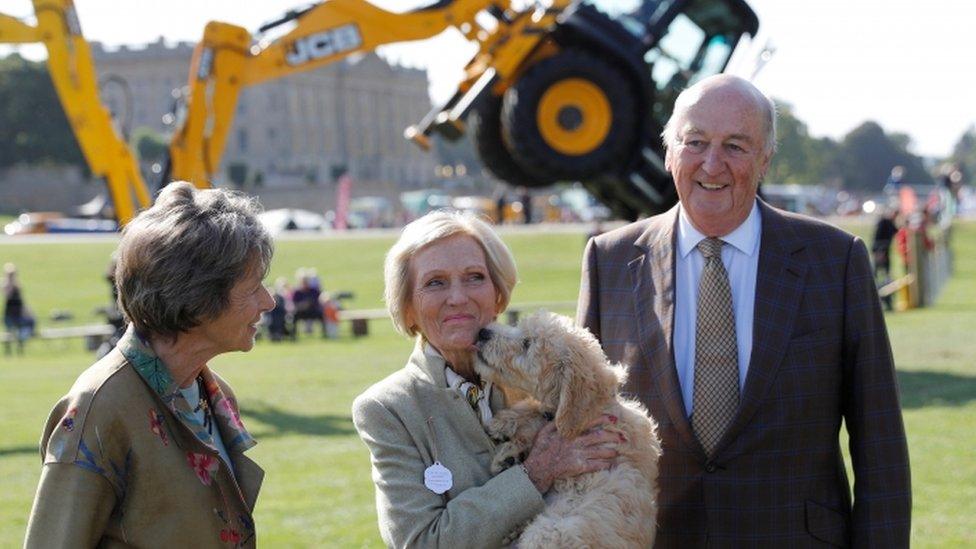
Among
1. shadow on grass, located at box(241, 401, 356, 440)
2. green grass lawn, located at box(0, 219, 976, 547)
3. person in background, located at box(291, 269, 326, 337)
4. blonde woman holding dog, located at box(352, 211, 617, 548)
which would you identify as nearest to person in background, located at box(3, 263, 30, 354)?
green grass lawn, located at box(0, 219, 976, 547)

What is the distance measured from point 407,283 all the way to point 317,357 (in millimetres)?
17011

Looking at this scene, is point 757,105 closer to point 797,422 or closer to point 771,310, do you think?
point 771,310

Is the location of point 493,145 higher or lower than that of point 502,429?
higher

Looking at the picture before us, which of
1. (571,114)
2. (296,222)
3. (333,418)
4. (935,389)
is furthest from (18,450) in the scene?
(296,222)

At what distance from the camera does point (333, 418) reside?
44.5 feet

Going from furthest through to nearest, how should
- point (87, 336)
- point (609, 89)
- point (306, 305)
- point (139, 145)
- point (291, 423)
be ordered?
point (139, 145) < point (306, 305) < point (87, 336) < point (609, 89) < point (291, 423)

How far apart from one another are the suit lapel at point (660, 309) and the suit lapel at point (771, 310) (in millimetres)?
174

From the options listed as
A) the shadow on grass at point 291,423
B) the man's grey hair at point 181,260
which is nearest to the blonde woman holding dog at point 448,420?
the man's grey hair at point 181,260

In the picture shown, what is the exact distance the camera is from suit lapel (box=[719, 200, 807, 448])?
4.00 meters

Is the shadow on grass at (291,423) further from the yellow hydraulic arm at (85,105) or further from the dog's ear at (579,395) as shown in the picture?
the dog's ear at (579,395)

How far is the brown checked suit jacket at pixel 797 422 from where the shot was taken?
4.02 metres

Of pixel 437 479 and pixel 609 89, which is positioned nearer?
pixel 437 479

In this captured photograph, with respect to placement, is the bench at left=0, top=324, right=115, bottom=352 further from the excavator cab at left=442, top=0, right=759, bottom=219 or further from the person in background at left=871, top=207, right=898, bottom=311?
the person in background at left=871, top=207, right=898, bottom=311

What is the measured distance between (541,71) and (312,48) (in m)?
3.16
